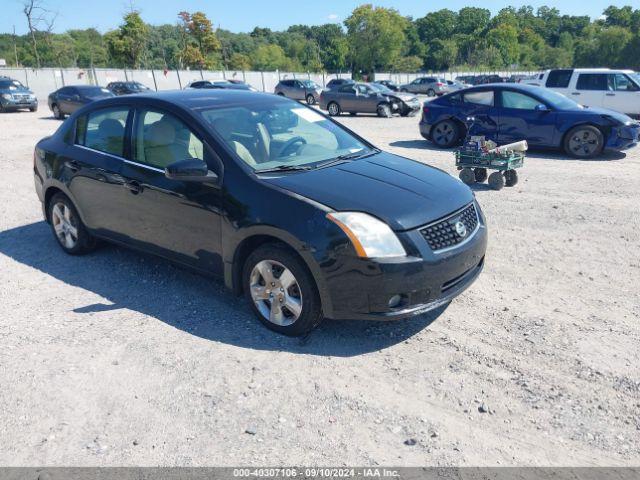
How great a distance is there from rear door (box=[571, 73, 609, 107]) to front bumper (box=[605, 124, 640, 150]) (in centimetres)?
523

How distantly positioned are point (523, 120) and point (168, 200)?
911cm

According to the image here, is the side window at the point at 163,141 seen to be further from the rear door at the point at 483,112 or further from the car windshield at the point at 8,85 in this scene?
the car windshield at the point at 8,85

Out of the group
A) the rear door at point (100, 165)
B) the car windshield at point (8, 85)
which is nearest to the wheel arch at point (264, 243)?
the rear door at point (100, 165)

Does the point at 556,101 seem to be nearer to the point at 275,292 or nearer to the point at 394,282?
the point at 394,282

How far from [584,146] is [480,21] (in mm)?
143661

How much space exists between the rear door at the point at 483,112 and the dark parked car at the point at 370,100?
1125 centimetres

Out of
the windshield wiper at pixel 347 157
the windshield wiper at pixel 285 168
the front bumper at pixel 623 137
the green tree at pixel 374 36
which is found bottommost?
the front bumper at pixel 623 137

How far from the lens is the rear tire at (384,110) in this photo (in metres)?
23.0

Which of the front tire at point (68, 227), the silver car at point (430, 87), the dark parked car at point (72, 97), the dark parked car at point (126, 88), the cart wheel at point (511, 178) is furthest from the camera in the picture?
the silver car at point (430, 87)

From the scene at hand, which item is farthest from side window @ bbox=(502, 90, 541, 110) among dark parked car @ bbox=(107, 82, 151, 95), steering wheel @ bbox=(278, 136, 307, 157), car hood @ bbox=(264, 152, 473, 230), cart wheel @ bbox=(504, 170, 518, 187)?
dark parked car @ bbox=(107, 82, 151, 95)

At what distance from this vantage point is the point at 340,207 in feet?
11.8

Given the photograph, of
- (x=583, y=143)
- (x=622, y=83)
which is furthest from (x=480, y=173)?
(x=622, y=83)

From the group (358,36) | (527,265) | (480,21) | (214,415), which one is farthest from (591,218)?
(480,21)

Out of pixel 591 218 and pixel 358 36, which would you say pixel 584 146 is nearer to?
pixel 591 218
